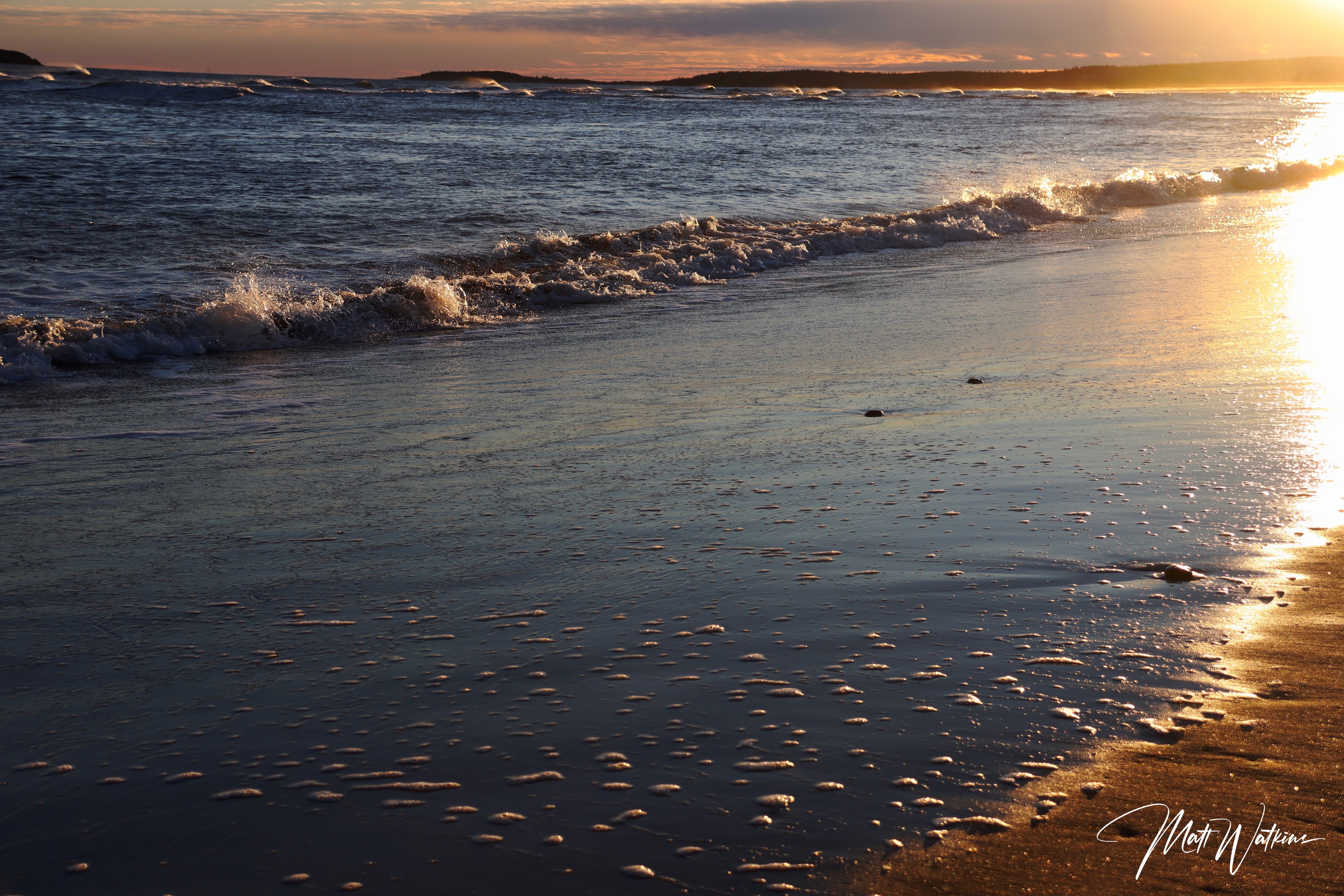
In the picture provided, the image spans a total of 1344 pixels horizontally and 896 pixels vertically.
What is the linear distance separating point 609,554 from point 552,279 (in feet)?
26.8

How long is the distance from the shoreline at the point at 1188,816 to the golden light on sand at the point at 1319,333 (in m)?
1.53

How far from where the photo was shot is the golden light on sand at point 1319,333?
3.77 m

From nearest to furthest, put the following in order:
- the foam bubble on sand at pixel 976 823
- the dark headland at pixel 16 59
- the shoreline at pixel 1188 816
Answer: the shoreline at pixel 1188 816 < the foam bubble on sand at pixel 976 823 < the dark headland at pixel 16 59

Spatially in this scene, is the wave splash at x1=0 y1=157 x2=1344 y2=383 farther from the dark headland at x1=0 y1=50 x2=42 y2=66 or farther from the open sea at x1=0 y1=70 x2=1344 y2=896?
the dark headland at x1=0 y1=50 x2=42 y2=66

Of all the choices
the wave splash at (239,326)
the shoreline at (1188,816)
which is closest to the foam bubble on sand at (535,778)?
the shoreline at (1188,816)

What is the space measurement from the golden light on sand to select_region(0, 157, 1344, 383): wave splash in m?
3.89

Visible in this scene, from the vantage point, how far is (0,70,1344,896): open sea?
77.4 inches

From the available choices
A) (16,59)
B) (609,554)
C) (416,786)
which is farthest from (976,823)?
(16,59)

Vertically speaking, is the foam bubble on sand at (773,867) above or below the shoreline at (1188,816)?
below

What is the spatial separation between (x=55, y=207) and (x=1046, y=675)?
51.1ft

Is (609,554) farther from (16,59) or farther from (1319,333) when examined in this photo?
(16,59)
